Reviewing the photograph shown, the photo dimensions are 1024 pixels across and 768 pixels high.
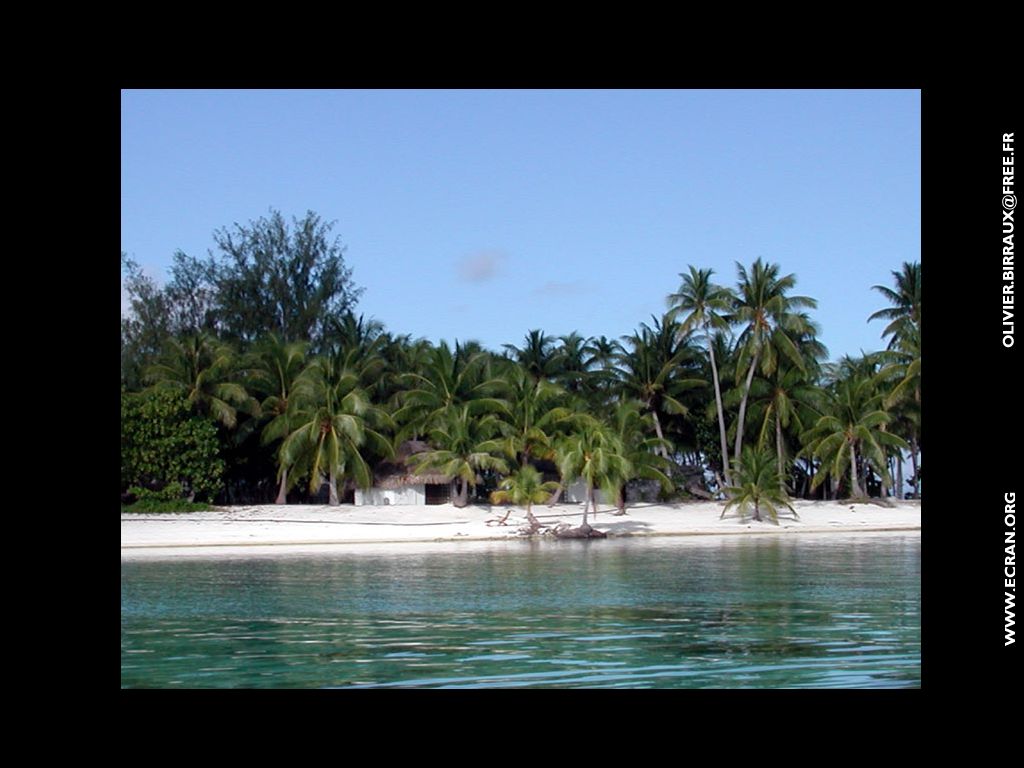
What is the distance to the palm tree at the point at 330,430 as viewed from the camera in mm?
34469

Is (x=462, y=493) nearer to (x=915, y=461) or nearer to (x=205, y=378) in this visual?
(x=205, y=378)

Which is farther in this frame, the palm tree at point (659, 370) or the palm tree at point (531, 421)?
the palm tree at point (659, 370)

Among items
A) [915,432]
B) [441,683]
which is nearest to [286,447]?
[915,432]

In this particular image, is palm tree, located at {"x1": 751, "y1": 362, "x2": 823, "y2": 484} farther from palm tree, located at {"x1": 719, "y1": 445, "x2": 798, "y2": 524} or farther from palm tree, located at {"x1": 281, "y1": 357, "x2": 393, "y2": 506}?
palm tree, located at {"x1": 281, "y1": 357, "x2": 393, "y2": 506}

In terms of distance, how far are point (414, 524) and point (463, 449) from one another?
2.59 metres

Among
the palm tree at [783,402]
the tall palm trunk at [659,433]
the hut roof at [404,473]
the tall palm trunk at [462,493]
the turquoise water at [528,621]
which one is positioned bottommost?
the turquoise water at [528,621]

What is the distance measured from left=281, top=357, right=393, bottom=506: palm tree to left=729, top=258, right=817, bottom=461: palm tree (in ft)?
39.7

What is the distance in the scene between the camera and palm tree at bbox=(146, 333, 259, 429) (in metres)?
35.5

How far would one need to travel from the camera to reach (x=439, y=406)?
3681 centimetres

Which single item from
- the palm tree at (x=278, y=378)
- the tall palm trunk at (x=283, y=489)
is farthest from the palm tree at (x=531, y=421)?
the tall palm trunk at (x=283, y=489)

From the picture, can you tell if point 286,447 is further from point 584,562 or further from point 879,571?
point 879,571

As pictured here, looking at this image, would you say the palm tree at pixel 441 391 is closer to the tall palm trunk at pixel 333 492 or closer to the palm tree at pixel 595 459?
the tall palm trunk at pixel 333 492

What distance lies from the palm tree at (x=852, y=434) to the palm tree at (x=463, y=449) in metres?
10.2

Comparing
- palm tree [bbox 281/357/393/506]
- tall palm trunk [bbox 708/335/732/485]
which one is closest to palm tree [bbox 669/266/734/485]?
tall palm trunk [bbox 708/335/732/485]
